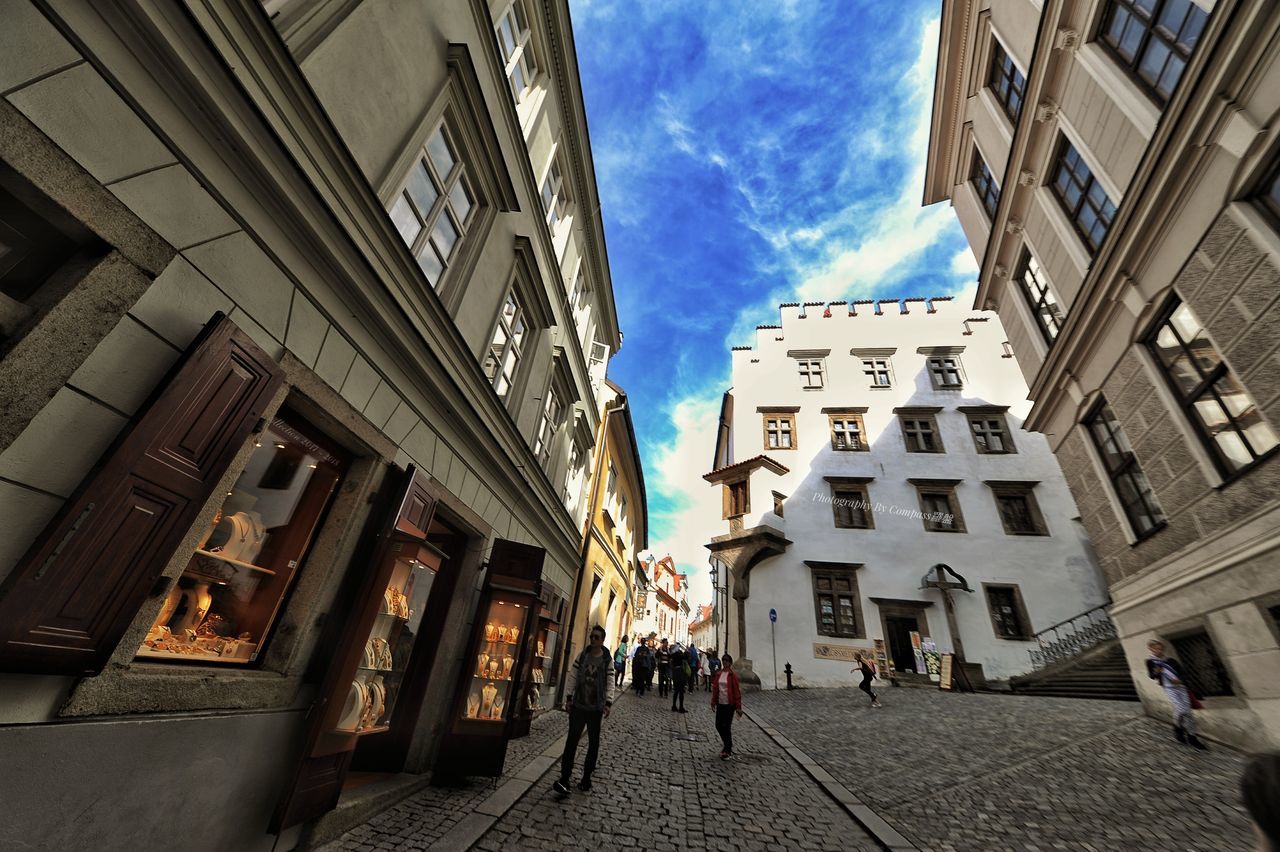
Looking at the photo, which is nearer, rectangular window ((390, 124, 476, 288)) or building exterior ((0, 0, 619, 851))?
building exterior ((0, 0, 619, 851))

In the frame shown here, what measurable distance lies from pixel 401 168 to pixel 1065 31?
12.3 metres

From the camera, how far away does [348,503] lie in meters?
4.38

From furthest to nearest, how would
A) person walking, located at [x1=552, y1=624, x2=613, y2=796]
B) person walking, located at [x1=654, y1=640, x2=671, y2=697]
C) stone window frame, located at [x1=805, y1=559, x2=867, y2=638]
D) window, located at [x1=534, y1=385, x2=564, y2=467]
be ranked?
1. stone window frame, located at [x1=805, y1=559, x2=867, y2=638]
2. person walking, located at [x1=654, y1=640, x2=671, y2=697]
3. window, located at [x1=534, y1=385, x2=564, y2=467]
4. person walking, located at [x1=552, y1=624, x2=613, y2=796]

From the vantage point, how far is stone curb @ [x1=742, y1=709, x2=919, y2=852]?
448cm

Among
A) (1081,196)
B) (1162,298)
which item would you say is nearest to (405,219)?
(1162,298)

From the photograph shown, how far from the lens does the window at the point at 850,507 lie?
70.9ft

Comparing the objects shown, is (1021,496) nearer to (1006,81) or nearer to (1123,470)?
(1123,470)

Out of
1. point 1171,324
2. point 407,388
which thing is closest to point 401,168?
point 407,388

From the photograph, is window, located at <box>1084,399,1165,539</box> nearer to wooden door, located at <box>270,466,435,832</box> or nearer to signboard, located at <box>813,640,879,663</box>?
wooden door, located at <box>270,466,435,832</box>

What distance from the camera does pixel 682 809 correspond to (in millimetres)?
5344

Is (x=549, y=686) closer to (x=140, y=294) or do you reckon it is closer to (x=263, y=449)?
(x=263, y=449)

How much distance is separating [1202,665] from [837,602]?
43.3ft

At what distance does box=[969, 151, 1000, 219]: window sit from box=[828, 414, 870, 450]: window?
12.0m

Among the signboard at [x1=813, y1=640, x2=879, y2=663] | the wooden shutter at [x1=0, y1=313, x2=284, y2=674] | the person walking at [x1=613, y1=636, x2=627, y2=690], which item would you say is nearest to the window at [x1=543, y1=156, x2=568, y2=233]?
the wooden shutter at [x1=0, y1=313, x2=284, y2=674]
